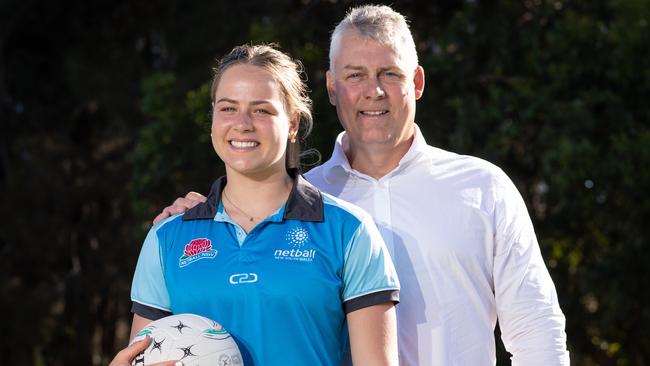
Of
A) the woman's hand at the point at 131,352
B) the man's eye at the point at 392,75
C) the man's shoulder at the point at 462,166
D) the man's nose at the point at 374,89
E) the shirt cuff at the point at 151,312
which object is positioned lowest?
the woman's hand at the point at 131,352

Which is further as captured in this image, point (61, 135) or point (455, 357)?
point (61, 135)

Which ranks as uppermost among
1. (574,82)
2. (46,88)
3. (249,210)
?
(46,88)

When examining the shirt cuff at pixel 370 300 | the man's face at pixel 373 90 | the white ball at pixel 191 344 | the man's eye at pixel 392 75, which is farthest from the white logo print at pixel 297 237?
the man's eye at pixel 392 75

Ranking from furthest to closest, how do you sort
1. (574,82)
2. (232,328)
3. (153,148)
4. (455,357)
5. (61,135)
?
1. (61,135)
2. (153,148)
3. (574,82)
4. (455,357)
5. (232,328)

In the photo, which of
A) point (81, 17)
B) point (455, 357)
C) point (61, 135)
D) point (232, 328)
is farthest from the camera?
point (61, 135)

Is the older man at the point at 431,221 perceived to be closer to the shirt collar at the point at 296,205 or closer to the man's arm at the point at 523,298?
the man's arm at the point at 523,298

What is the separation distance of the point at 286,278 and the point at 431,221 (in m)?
0.94

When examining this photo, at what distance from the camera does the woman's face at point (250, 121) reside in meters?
3.42

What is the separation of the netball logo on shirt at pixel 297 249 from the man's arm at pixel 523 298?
951 millimetres

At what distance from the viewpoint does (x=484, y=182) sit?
4.14 m

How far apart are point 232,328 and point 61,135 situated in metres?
16.3

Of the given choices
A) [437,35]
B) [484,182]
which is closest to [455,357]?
[484,182]

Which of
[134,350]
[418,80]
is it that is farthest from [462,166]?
[134,350]

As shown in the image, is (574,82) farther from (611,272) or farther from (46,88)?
(46,88)
